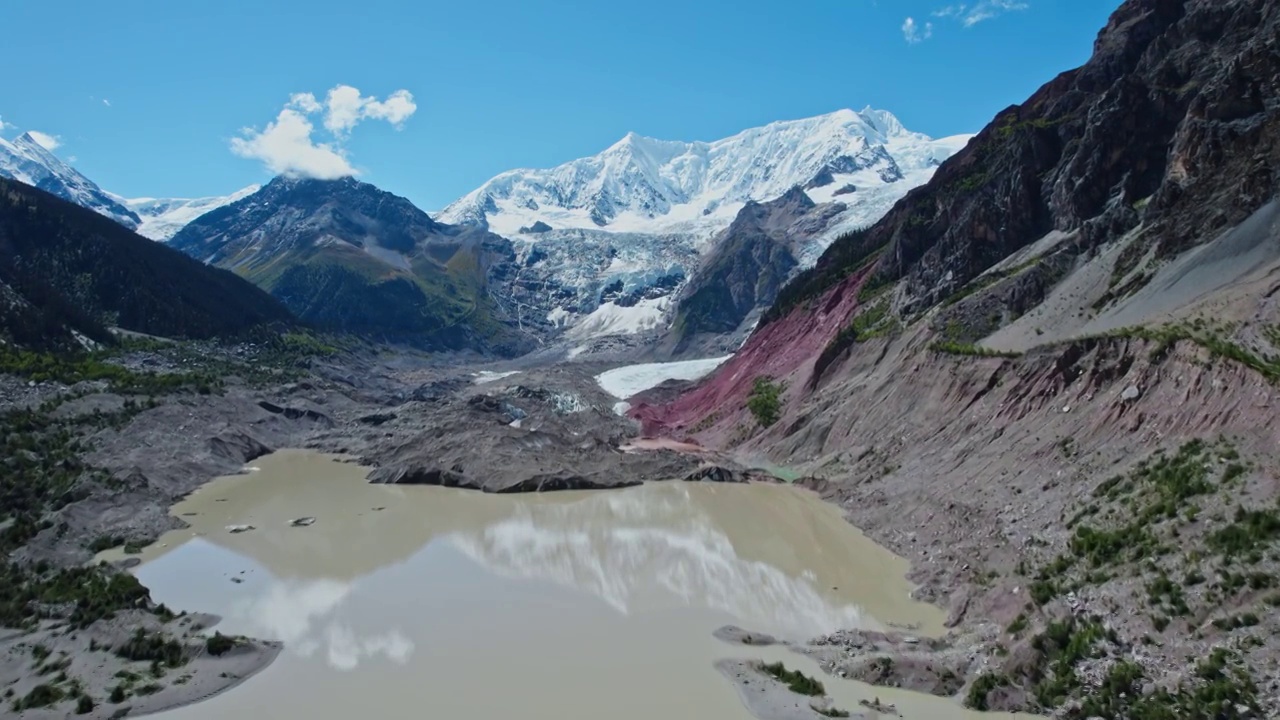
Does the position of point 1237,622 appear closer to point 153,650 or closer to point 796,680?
point 796,680

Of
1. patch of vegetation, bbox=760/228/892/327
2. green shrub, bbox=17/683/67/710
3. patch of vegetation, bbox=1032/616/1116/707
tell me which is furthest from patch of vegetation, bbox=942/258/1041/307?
green shrub, bbox=17/683/67/710

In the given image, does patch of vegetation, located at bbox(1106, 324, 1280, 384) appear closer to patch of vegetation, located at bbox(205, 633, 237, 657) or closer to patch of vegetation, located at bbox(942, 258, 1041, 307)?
patch of vegetation, located at bbox(942, 258, 1041, 307)

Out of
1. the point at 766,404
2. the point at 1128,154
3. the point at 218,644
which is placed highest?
the point at 1128,154

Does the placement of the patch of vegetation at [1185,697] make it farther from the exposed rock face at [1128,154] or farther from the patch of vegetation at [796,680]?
the exposed rock face at [1128,154]

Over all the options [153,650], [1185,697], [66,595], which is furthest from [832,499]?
[66,595]

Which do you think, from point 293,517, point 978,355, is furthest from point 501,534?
point 978,355

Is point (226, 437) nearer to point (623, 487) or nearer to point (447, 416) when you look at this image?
point (447, 416)

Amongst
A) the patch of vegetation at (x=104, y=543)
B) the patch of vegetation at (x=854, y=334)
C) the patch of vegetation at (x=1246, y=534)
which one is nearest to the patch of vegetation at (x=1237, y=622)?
the patch of vegetation at (x=1246, y=534)
